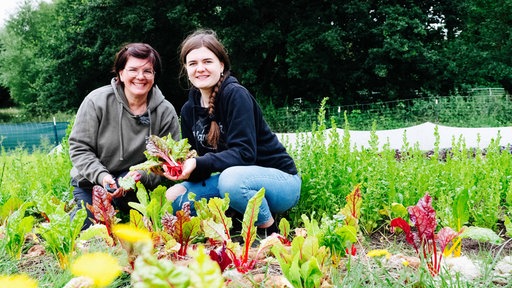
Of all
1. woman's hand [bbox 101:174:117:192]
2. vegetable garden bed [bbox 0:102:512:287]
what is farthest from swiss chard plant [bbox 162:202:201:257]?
woman's hand [bbox 101:174:117:192]

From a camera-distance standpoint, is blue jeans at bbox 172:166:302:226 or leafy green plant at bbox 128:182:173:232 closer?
leafy green plant at bbox 128:182:173:232

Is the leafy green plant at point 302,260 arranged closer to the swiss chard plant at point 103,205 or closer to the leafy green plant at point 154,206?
the leafy green plant at point 154,206

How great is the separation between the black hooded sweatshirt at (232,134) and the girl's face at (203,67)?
83mm

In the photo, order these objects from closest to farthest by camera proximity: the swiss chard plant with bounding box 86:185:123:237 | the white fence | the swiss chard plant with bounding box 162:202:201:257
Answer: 1. the swiss chard plant with bounding box 162:202:201:257
2. the swiss chard plant with bounding box 86:185:123:237
3. the white fence

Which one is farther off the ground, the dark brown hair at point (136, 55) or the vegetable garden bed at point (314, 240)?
the dark brown hair at point (136, 55)

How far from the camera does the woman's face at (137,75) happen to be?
2904mm

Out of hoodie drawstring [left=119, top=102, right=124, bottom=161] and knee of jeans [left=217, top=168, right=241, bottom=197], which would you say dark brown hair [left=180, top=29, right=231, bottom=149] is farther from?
hoodie drawstring [left=119, top=102, right=124, bottom=161]

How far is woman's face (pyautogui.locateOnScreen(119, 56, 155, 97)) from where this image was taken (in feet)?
9.53

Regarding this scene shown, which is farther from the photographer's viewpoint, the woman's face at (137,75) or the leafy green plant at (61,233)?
the woman's face at (137,75)

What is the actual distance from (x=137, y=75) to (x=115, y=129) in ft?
1.31

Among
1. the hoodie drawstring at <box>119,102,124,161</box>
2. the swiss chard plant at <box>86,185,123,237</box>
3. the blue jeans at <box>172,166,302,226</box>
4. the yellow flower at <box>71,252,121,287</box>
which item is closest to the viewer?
the yellow flower at <box>71,252,121,287</box>

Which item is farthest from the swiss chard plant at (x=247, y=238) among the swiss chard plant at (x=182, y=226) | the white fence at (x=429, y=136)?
the white fence at (x=429, y=136)

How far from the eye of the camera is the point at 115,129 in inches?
121

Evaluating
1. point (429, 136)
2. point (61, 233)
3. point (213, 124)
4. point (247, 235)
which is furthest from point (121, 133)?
point (429, 136)
